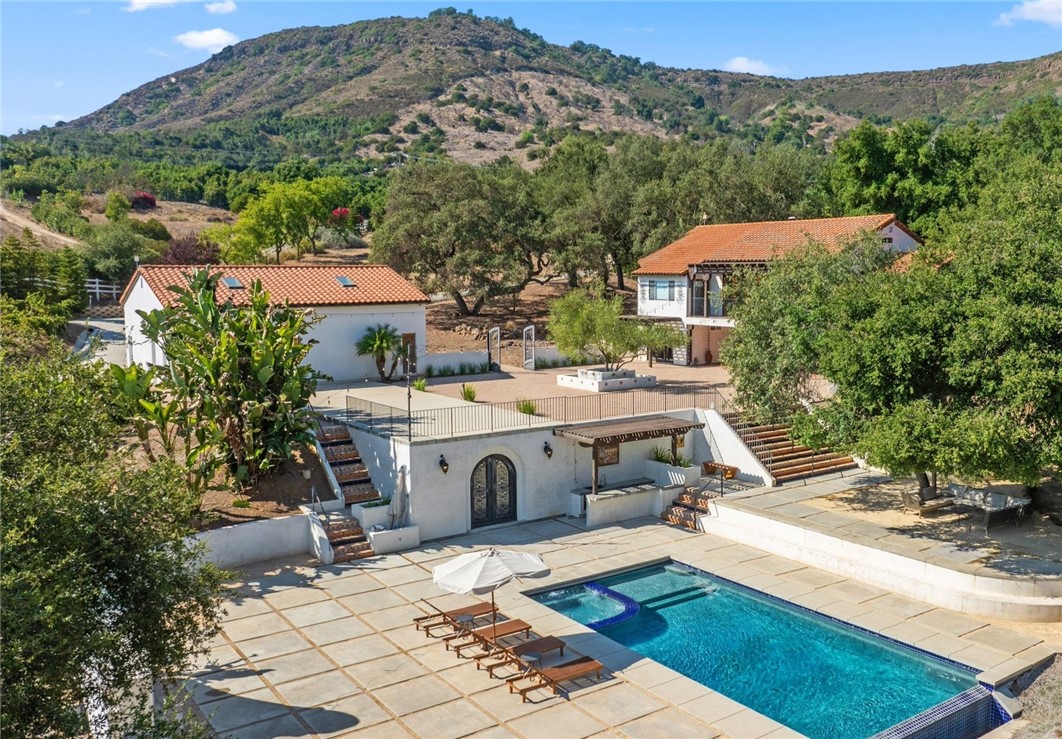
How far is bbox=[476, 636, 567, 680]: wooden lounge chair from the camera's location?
14.8 meters

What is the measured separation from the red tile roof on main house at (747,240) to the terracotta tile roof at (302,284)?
12.8 m

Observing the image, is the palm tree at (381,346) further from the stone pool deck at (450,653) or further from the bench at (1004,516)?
the bench at (1004,516)

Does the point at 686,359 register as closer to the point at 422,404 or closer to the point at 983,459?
the point at 422,404

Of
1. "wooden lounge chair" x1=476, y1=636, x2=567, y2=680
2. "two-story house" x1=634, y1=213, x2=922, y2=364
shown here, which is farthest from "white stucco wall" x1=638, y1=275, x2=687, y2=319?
"wooden lounge chair" x1=476, y1=636, x2=567, y2=680

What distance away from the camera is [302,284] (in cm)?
3259

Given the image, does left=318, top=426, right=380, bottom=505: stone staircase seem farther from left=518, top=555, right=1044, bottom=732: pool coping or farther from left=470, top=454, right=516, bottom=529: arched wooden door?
left=518, top=555, right=1044, bottom=732: pool coping

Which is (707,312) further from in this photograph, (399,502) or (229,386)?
(229,386)

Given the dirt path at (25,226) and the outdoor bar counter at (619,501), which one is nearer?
the outdoor bar counter at (619,501)

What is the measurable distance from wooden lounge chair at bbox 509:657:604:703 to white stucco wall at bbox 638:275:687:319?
86.8 feet

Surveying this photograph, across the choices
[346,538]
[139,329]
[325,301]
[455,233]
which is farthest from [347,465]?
[455,233]

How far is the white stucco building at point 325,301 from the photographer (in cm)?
3127

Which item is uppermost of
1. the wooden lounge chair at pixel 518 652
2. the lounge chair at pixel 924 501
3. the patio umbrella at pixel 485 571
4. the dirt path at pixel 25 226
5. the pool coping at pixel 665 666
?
the dirt path at pixel 25 226

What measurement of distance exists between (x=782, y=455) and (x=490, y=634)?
1457 cm

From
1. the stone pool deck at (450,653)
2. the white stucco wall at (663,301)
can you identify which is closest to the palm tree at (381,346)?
the stone pool deck at (450,653)
